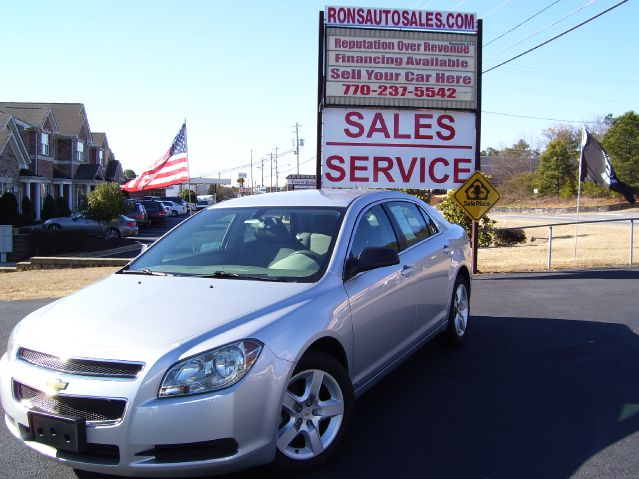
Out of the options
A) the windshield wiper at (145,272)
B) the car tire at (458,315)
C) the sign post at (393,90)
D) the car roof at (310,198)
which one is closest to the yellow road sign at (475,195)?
the sign post at (393,90)

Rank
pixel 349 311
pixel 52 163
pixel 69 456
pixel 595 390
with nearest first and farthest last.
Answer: pixel 69 456 → pixel 349 311 → pixel 595 390 → pixel 52 163

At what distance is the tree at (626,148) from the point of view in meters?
62.6

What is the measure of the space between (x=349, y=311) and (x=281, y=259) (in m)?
0.70

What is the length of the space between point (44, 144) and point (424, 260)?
43193 mm

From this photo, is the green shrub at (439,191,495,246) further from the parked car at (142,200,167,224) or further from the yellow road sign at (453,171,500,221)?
the parked car at (142,200,167,224)

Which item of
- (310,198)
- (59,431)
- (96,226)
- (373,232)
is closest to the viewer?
(59,431)

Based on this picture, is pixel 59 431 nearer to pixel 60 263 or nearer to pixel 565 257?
pixel 565 257

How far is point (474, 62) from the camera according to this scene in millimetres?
12656

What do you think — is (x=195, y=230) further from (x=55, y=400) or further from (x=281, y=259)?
(x=55, y=400)

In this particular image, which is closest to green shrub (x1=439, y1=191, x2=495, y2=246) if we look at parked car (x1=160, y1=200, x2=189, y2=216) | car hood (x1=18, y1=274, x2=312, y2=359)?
car hood (x1=18, y1=274, x2=312, y2=359)

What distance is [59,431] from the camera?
10.1 ft

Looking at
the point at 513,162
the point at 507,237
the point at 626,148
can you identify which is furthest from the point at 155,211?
the point at 513,162

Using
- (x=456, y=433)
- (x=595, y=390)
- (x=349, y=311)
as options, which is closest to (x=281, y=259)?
(x=349, y=311)

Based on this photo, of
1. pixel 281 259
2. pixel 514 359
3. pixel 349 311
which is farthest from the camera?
pixel 514 359
